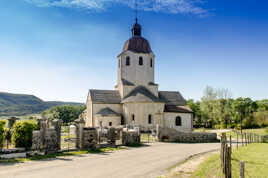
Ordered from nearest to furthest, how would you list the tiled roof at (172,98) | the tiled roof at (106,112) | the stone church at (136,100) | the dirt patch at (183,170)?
1. the dirt patch at (183,170)
2. the stone church at (136,100)
3. the tiled roof at (106,112)
4. the tiled roof at (172,98)

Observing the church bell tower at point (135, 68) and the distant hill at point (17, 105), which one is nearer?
the church bell tower at point (135, 68)

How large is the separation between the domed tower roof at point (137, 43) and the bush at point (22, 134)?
1106 inches

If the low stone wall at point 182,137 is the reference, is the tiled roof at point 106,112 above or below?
above

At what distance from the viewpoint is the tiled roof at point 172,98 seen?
140ft

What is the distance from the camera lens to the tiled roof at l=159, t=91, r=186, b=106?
4259 centimetres

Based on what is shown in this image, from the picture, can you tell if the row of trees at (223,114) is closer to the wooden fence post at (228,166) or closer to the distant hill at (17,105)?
the wooden fence post at (228,166)

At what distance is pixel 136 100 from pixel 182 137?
12769mm

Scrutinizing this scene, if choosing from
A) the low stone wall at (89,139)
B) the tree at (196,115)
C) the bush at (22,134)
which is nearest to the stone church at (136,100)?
the low stone wall at (89,139)

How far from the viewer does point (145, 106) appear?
3666cm

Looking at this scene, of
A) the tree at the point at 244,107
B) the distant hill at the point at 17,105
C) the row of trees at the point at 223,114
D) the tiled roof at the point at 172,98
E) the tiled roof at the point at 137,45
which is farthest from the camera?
the distant hill at the point at 17,105

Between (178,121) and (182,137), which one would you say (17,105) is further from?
(182,137)

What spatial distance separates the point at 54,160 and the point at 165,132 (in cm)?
1453

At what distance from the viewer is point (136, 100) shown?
120 ft

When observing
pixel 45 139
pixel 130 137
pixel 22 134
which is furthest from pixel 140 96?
pixel 22 134
